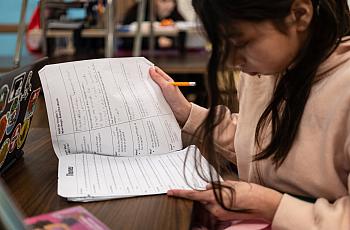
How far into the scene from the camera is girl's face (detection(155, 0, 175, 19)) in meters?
4.06

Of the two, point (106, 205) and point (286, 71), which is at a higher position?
point (286, 71)

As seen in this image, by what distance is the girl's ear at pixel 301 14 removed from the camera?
534 millimetres

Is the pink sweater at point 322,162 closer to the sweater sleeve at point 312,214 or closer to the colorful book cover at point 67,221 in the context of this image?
the sweater sleeve at point 312,214

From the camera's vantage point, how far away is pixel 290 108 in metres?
0.63

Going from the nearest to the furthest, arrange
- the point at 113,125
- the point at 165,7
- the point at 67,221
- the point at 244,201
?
the point at 67,221
the point at 244,201
the point at 113,125
the point at 165,7

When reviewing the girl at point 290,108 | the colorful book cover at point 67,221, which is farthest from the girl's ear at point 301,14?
the colorful book cover at point 67,221

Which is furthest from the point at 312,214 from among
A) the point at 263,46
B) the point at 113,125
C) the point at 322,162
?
the point at 113,125

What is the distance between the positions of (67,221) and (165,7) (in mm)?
3752

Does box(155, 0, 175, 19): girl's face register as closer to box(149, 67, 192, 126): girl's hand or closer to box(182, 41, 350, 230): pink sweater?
box(149, 67, 192, 126): girl's hand

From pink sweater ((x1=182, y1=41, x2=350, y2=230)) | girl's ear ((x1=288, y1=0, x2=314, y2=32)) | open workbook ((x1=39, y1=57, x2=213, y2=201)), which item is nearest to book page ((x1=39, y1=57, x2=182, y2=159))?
open workbook ((x1=39, y1=57, x2=213, y2=201))

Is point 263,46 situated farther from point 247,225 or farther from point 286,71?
point 247,225

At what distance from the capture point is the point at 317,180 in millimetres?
601

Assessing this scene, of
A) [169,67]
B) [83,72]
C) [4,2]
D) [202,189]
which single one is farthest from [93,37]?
[202,189]

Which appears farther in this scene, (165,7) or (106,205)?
(165,7)
